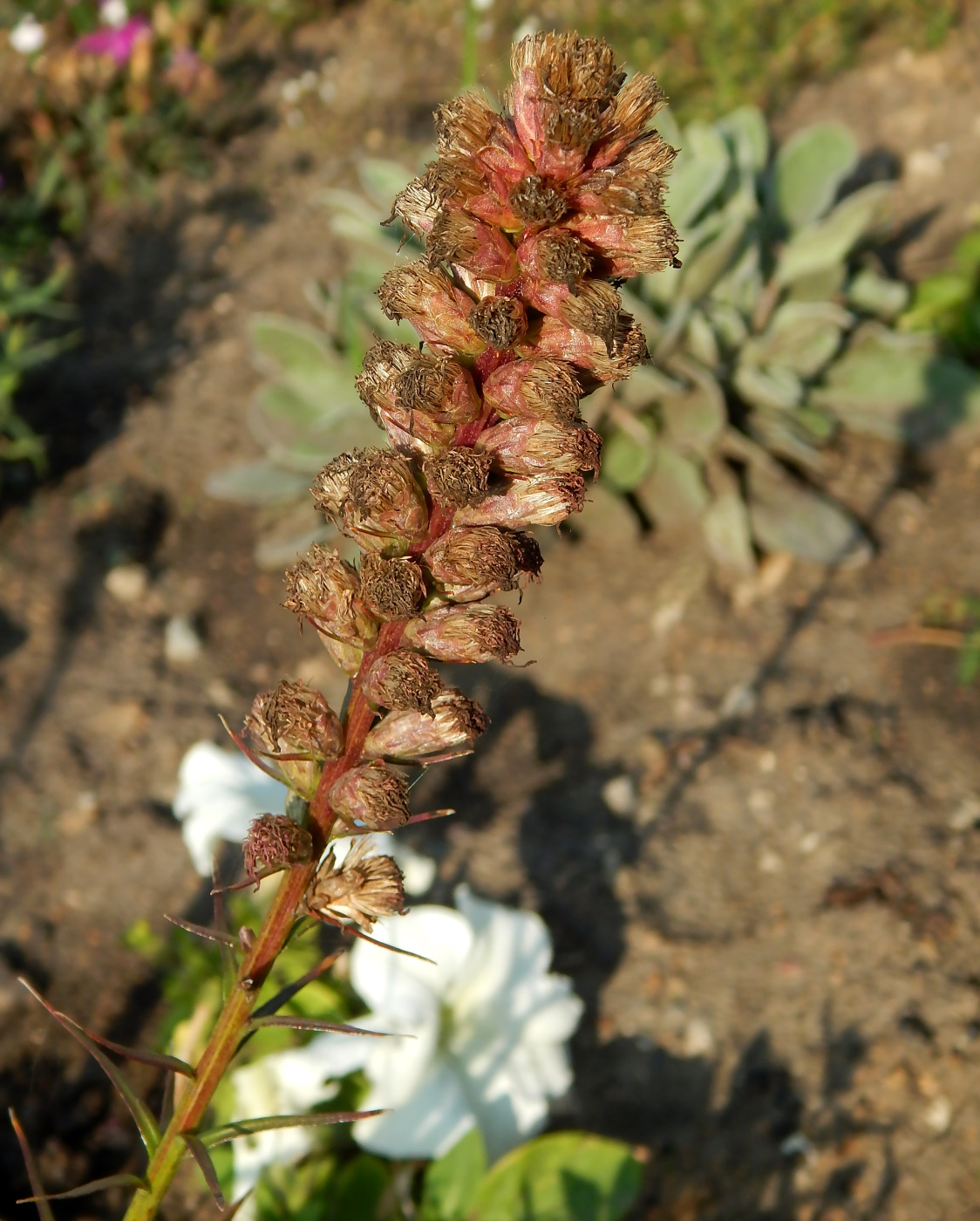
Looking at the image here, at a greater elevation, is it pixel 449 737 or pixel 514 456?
pixel 514 456

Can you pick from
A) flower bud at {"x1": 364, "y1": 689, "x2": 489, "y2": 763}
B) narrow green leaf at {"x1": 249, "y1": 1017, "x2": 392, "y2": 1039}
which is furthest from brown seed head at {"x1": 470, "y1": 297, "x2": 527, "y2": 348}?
narrow green leaf at {"x1": 249, "y1": 1017, "x2": 392, "y2": 1039}

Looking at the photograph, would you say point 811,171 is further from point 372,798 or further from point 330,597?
point 372,798

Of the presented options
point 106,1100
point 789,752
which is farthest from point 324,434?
point 106,1100

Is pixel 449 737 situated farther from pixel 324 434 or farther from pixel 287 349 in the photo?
pixel 287 349

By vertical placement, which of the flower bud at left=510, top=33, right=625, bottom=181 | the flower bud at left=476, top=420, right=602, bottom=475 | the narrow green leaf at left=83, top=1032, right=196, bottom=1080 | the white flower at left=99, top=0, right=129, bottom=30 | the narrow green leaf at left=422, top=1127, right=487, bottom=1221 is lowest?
the narrow green leaf at left=422, top=1127, right=487, bottom=1221

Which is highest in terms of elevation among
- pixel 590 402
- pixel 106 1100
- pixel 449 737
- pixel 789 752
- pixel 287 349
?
pixel 449 737

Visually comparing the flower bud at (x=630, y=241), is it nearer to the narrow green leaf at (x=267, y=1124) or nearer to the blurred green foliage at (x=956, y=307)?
the narrow green leaf at (x=267, y=1124)

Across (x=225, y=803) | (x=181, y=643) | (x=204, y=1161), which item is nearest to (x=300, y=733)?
(x=204, y=1161)

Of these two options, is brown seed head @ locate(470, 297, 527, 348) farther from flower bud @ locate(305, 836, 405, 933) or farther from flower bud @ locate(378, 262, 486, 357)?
flower bud @ locate(305, 836, 405, 933)
